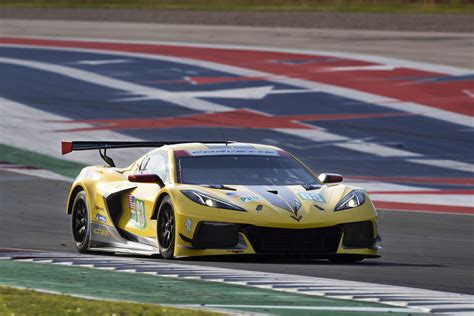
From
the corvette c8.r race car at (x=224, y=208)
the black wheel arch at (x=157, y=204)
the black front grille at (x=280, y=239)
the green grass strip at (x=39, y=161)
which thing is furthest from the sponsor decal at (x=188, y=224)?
the green grass strip at (x=39, y=161)

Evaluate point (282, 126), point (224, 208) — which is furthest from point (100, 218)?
point (282, 126)

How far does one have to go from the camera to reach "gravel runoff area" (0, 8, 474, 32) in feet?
144

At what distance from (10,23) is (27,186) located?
87.0 feet

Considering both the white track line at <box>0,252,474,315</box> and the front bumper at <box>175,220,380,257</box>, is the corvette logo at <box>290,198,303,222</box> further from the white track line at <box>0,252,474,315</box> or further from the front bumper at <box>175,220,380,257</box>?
the white track line at <box>0,252,474,315</box>

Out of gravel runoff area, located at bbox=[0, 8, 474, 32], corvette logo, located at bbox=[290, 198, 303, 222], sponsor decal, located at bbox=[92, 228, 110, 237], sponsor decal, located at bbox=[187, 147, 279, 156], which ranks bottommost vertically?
sponsor decal, located at bbox=[92, 228, 110, 237]

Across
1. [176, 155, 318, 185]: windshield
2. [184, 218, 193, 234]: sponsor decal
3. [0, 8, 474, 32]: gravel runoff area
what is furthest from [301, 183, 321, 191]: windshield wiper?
[0, 8, 474, 32]: gravel runoff area

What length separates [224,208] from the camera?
11.6m

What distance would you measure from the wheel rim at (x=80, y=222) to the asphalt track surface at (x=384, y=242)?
0.17 metres

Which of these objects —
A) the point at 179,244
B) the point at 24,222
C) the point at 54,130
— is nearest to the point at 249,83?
the point at 54,130

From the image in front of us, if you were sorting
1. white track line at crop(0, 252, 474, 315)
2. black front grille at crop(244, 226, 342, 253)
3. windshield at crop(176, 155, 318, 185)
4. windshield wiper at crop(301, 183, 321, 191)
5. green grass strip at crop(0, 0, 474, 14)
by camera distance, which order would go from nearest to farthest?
white track line at crop(0, 252, 474, 315), black front grille at crop(244, 226, 342, 253), windshield wiper at crop(301, 183, 321, 191), windshield at crop(176, 155, 318, 185), green grass strip at crop(0, 0, 474, 14)

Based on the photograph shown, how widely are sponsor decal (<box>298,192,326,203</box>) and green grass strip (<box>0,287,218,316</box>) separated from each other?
342 centimetres

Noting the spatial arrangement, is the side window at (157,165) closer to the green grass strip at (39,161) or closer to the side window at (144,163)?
the side window at (144,163)

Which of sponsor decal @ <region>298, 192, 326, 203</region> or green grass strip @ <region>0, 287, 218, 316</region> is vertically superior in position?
sponsor decal @ <region>298, 192, 326, 203</region>

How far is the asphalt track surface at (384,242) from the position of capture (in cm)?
1069
